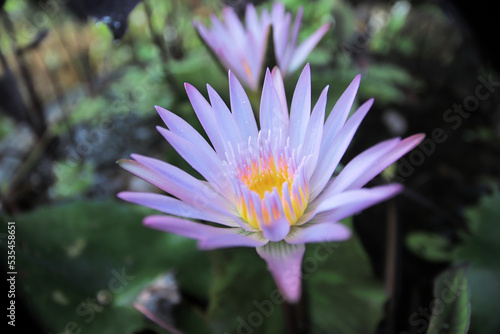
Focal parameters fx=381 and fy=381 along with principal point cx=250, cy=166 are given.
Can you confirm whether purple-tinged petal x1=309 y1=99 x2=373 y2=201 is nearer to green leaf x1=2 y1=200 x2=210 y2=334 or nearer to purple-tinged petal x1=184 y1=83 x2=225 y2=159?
purple-tinged petal x1=184 y1=83 x2=225 y2=159

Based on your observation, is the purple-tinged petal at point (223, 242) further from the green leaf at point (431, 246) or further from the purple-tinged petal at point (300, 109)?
the green leaf at point (431, 246)

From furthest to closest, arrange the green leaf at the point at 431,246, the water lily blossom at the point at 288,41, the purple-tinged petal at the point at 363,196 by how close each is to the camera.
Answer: the green leaf at the point at 431,246, the water lily blossom at the point at 288,41, the purple-tinged petal at the point at 363,196

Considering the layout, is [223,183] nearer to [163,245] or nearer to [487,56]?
[163,245]

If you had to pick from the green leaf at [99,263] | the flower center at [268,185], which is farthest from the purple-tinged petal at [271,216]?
the green leaf at [99,263]

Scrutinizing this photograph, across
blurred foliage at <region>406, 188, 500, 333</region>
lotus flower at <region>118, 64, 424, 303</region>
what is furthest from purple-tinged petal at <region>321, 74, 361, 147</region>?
blurred foliage at <region>406, 188, 500, 333</region>

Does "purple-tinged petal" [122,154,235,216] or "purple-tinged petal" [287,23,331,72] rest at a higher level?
"purple-tinged petal" [287,23,331,72]

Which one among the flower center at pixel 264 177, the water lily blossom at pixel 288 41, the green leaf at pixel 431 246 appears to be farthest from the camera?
the green leaf at pixel 431 246
